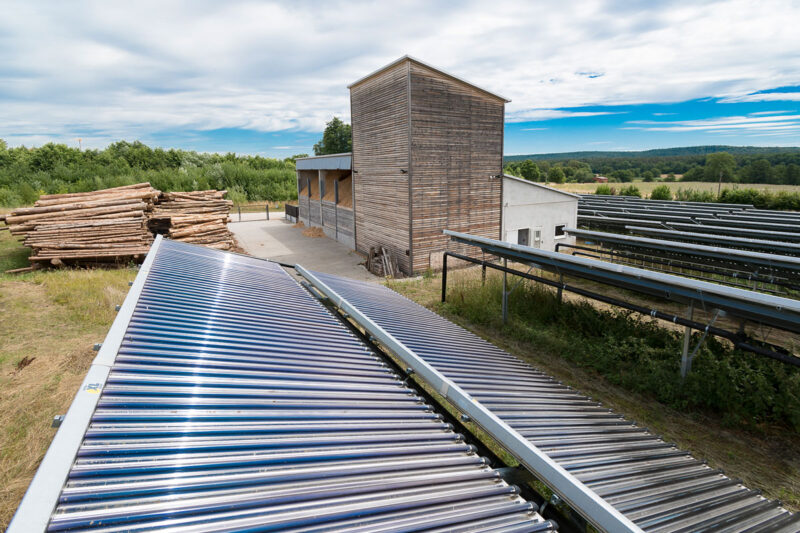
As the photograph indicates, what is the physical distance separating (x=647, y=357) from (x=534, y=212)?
15101 millimetres

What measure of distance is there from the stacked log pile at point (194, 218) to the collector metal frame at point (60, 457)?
21.1 m

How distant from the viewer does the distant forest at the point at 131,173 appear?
44.0 metres

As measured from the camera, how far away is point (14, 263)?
18.9 metres

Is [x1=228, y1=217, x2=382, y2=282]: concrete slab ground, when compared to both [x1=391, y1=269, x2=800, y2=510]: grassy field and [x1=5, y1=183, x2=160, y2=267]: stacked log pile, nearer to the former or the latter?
[x1=5, y1=183, x2=160, y2=267]: stacked log pile

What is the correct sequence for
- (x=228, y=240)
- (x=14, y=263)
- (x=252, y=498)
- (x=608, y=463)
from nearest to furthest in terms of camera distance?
1. (x=252, y=498)
2. (x=608, y=463)
3. (x=14, y=263)
4. (x=228, y=240)

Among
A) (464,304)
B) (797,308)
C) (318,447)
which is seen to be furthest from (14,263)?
(797,308)

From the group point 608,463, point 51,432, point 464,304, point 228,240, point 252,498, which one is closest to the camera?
point 252,498

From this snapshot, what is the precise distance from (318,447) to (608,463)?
8.70ft

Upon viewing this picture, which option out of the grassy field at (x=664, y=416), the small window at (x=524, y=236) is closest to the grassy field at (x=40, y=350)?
the grassy field at (x=664, y=416)

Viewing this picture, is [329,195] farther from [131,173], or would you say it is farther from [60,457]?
[131,173]

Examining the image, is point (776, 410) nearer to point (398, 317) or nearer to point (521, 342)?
point (521, 342)

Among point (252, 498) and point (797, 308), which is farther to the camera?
point (797, 308)

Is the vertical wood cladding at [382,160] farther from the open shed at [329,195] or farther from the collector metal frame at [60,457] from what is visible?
the collector metal frame at [60,457]

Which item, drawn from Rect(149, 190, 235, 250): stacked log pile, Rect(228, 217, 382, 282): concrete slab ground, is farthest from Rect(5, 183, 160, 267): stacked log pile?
Rect(228, 217, 382, 282): concrete slab ground
